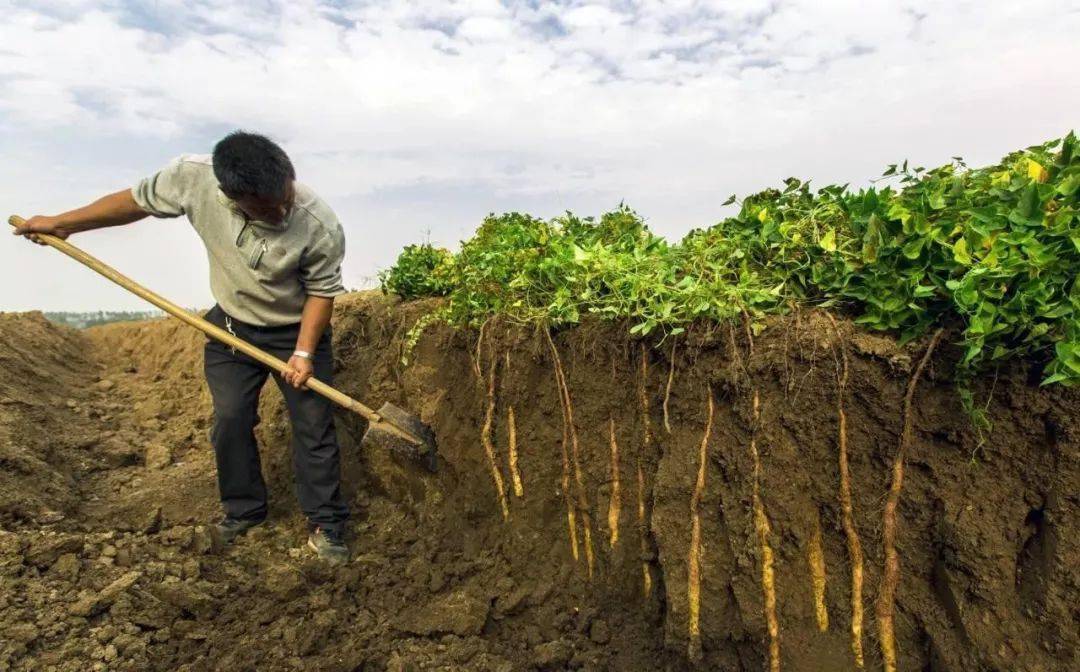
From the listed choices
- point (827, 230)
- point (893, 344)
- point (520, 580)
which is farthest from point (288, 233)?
point (893, 344)

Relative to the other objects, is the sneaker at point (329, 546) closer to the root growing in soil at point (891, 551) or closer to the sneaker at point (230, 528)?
the sneaker at point (230, 528)

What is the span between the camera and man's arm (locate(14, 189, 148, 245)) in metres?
4.06

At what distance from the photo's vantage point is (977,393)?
8.46 feet

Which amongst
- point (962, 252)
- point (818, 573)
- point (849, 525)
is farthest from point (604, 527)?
point (962, 252)

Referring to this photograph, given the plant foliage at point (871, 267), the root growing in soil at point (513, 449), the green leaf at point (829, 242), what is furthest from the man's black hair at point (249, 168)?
the green leaf at point (829, 242)

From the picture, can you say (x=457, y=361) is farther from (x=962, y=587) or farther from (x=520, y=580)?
(x=962, y=587)

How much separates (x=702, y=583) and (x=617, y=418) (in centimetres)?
91

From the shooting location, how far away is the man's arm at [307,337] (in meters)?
4.07

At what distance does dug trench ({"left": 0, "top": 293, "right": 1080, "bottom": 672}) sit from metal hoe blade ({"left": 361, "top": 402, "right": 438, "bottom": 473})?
10 centimetres

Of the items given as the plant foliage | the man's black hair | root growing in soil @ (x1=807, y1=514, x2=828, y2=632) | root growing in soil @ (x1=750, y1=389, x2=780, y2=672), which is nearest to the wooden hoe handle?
the plant foliage

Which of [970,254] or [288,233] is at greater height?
[288,233]

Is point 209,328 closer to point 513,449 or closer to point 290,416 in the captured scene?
point 290,416

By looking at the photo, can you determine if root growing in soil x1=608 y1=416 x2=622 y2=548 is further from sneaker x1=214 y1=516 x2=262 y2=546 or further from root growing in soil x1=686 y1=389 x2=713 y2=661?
sneaker x1=214 y1=516 x2=262 y2=546

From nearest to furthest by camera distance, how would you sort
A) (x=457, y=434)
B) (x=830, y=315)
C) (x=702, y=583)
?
1. (x=830, y=315)
2. (x=702, y=583)
3. (x=457, y=434)
